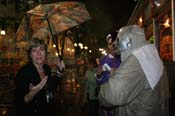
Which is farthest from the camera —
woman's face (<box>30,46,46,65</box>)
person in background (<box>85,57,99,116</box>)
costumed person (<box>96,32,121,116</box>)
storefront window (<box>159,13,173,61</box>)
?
person in background (<box>85,57,99,116</box>)

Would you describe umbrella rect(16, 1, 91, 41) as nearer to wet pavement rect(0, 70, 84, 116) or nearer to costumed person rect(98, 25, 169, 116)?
costumed person rect(98, 25, 169, 116)

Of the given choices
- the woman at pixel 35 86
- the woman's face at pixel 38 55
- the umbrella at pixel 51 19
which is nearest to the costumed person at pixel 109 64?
the woman at pixel 35 86

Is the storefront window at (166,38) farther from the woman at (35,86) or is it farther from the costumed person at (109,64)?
the woman at (35,86)

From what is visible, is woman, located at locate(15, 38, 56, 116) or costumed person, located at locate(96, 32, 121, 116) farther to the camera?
costumed person, located at locate(96, 32, 121, 116)

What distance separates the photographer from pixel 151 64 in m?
3.04

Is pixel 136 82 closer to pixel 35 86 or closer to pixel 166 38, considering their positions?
pixel 35 86

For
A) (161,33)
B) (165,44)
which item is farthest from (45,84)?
(161,33)

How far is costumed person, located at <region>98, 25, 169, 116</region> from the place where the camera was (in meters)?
2.91

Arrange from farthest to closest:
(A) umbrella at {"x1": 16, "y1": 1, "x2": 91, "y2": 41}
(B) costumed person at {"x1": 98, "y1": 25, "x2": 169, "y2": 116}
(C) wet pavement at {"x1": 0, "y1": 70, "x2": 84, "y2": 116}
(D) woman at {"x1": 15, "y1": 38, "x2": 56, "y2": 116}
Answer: (C) wet pavement at {"x1": 0, "y1": 70, "x2": 84, "y2": 116}, (A) umbrella at {"x1": 16, "y1": 1, "x2": 91, "y2": 41}, (D) woman at {"x1": 15, "y1": 38, "x2": 56, "y2": 116}, (B) costumed person at {"x1": 98, "y1": 25, "x2": 169, "y2": 116}

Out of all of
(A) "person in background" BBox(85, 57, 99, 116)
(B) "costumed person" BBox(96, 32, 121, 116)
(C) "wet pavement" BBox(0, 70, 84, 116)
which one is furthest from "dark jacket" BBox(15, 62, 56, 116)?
(C) "wet pavement" BBox(0, 70, 84, 116)

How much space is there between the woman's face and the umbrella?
40.7 inches

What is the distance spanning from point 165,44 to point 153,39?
1.25m

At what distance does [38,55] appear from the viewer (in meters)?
4.41

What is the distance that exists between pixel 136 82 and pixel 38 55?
6.30 feet
